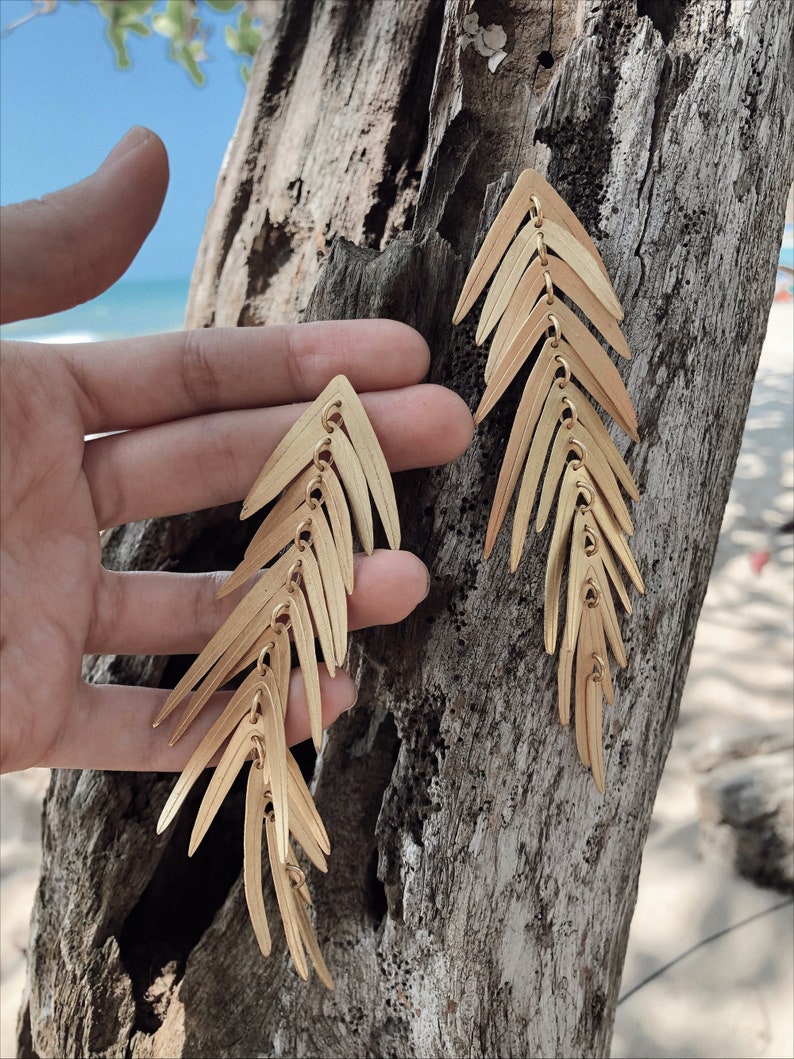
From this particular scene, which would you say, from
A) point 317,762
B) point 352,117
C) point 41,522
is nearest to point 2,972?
point 317,762

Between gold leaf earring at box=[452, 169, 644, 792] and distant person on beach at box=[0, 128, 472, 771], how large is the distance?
75mm

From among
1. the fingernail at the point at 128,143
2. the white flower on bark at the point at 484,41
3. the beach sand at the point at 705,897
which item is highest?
the white flower on bark at the point at 484,41

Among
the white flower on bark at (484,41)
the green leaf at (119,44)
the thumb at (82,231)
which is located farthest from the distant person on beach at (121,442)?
the green leaf at (119,44)

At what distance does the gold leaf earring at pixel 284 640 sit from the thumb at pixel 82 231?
0.79 feet

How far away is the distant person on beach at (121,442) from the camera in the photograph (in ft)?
2.38

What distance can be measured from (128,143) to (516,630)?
601mm

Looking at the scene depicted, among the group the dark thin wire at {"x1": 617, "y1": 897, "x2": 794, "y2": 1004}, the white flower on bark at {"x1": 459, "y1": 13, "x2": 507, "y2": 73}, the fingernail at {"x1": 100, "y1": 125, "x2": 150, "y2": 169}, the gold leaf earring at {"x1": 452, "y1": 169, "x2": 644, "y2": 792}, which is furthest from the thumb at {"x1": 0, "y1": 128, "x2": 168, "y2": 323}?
the dark thin wire at {"x1": 617, "y1": 897, "x2": 794, "y2": 1004}

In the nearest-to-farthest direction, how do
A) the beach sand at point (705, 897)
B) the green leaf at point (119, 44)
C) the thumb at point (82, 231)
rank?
the thumb at point (82, 231)
the beach sand at point (705, 897)
the green leaf at point (119, 44)

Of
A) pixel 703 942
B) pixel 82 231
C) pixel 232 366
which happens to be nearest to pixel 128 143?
pixel 82 231

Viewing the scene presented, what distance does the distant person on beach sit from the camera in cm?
73

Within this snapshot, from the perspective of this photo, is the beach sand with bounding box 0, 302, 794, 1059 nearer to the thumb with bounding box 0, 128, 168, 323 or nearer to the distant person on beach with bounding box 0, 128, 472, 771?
the distant person on beach with bounding box 0, 128, 472, 771

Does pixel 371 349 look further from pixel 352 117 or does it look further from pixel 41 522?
pixel 352 117

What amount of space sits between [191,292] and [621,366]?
99 centimetres

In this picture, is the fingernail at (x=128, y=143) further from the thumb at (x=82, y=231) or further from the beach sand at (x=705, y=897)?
the beach sand at (x=705, y=897)
